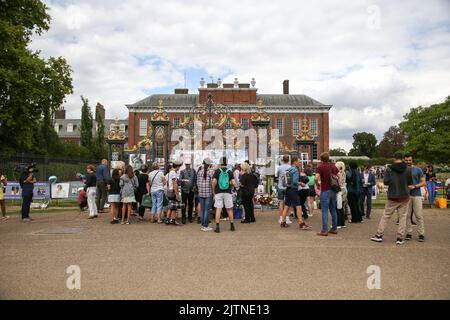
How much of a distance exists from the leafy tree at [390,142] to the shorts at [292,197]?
80758mm

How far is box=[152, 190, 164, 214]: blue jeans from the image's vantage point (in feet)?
40.0

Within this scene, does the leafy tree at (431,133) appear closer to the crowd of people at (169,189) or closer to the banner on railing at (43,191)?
the crowd of people at (169,189)

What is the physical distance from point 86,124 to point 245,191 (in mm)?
38893

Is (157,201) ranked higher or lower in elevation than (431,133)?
lower

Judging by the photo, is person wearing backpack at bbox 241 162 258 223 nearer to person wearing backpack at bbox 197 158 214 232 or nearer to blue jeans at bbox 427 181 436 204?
person wearing backpack at bbox 197 158 214 232

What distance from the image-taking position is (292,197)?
35.9 ft

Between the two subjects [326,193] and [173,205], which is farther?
[173,205]

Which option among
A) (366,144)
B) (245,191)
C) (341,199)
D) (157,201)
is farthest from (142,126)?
(366,144)

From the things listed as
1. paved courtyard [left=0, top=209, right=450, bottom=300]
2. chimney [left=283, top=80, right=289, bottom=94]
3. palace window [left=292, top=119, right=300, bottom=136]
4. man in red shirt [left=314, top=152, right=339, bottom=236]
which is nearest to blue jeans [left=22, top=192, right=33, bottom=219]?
paved courtyard [left=0, top=209, right=450, bottom=300]

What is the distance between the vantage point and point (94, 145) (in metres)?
48.3

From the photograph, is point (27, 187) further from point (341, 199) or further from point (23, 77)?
point (23, 77)

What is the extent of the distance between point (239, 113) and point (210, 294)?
47905mm
